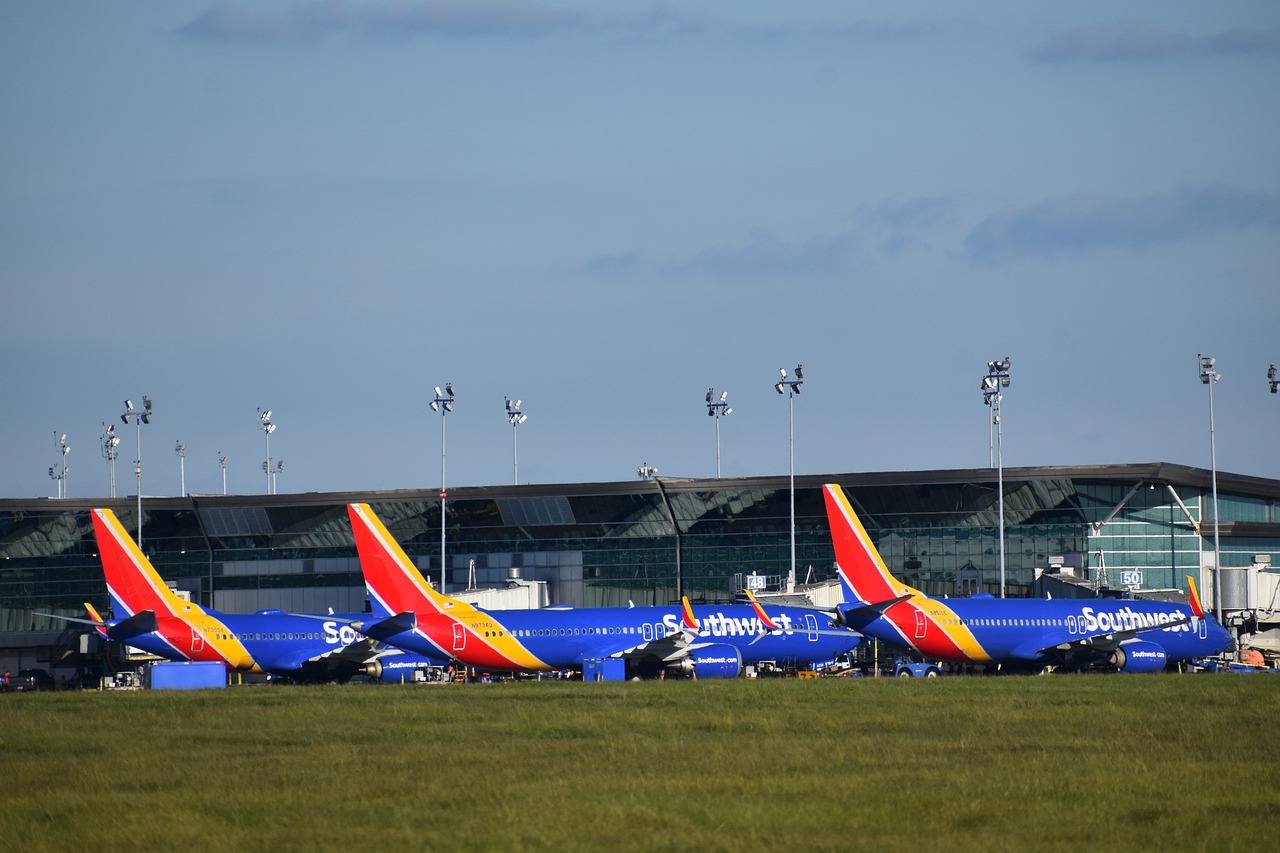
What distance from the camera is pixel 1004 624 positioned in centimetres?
7225

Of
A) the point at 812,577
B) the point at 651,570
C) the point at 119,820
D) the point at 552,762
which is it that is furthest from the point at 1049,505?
the point at 119,820

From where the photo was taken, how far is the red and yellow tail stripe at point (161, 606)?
73812mm

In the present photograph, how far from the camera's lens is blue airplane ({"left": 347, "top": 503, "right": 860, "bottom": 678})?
68688 millimetres

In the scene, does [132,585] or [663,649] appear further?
[132,585]

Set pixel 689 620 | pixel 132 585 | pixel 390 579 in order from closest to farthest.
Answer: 1. pixel 390 579
2. pixel 689 620
3. pixel 132 585

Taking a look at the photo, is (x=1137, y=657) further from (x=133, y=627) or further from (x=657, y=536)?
(x=133, y=627)

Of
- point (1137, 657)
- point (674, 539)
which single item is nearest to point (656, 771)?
point (1137, 657)

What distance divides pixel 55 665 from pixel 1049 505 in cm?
6409

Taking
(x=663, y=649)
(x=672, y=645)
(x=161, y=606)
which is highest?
(x=161, y=606)

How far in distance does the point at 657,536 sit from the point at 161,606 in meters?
44.6

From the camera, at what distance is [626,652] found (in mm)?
73625

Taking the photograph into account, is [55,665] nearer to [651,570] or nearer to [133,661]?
[133,661]

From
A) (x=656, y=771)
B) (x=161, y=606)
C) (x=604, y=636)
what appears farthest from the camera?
(x=161, y=606)

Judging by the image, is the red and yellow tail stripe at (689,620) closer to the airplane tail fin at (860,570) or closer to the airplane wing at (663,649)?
the airplane wing at (663,649)
